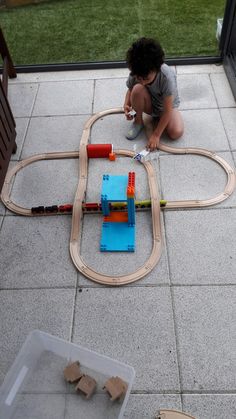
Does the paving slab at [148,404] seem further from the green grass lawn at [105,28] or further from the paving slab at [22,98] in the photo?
the green grass lawn at [105,28]

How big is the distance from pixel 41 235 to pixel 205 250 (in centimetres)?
95

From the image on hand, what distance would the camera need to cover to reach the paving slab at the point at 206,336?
1.56 m

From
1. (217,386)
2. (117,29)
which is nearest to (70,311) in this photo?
(217,386)

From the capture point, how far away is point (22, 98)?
10.2 feet

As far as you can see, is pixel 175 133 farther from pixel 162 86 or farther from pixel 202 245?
pixel 202 245

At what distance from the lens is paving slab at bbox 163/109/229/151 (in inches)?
100.0

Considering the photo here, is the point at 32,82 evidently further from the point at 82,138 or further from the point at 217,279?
the point at 217,279

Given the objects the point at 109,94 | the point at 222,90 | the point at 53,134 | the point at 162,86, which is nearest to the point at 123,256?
the point at 162,86

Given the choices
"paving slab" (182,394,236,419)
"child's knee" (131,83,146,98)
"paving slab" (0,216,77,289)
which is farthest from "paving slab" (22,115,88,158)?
"paving slab" (182,394,236,419)

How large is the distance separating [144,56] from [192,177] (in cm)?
80

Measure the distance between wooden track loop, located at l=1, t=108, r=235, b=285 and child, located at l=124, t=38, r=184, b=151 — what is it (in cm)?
16

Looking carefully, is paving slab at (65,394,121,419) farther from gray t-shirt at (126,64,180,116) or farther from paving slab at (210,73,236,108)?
paving slab at (210,73,236,108)

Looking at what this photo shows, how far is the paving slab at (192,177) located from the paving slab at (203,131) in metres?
0.11

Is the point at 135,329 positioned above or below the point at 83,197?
below
